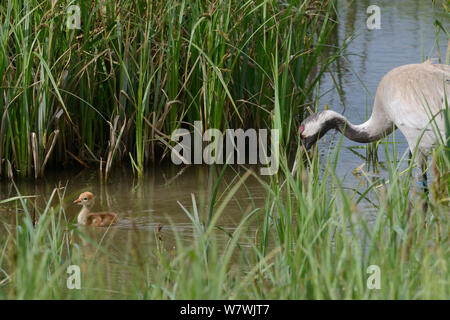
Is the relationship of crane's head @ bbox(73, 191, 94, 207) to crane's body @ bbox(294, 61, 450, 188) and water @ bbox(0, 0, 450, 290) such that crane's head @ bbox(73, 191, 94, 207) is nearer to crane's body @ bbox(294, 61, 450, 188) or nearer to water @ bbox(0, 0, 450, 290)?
water @ bbox(0, 0, 450, 290)

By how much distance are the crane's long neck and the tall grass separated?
0.34 metres

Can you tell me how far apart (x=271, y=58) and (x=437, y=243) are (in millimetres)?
2848

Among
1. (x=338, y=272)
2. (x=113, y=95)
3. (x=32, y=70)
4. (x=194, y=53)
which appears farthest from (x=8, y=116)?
(x=338, y=272)

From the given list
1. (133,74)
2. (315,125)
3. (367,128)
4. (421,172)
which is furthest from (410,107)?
(133,74)

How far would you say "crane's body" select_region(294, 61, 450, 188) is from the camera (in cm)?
491

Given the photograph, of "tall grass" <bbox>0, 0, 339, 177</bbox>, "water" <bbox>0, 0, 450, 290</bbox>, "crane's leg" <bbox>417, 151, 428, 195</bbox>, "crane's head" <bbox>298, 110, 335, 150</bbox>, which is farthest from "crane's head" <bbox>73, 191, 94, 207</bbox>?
"crane's leg" <bbox>417, 151, 428, 195</bbox>

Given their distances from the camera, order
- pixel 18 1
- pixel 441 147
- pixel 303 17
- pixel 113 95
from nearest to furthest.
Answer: pixel 441 147
pixel 18 1
pixel 113 95
pixel 303 17

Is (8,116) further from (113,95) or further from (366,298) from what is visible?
(366,298)

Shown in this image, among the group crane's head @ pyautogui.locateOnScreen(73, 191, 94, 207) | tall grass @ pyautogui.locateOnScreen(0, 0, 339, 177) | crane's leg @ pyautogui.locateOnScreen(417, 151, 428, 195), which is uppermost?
tall grass @ pyautogui.locateOnScreen(0, 0, 339, 177)

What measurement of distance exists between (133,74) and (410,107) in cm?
191

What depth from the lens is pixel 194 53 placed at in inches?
223

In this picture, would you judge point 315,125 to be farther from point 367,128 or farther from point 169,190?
point 169,190

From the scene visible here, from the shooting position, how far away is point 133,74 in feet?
18.4

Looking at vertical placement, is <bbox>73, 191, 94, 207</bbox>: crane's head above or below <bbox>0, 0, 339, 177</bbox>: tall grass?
below
